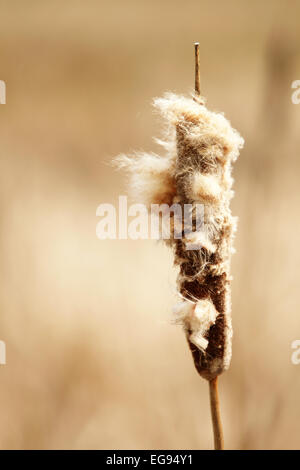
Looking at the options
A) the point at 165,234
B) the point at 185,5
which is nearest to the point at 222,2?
the point at 185,5

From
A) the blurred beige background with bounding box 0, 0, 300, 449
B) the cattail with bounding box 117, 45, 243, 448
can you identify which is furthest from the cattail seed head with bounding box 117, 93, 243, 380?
the blurred beige background with bounding box 0, 0, 300, 449

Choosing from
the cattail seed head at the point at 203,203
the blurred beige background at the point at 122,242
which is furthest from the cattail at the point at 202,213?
the blurred beige background at the point at 122,242

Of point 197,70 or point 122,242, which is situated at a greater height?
point 197,70

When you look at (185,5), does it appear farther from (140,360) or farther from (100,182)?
(140,360)

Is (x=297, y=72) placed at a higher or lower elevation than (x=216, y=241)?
higher

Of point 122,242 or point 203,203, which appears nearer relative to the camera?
point 203,203

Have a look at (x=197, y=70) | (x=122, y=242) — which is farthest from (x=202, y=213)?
(x=122, y=242)

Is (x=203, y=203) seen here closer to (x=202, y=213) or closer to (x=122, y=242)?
(x=202, y=213)
